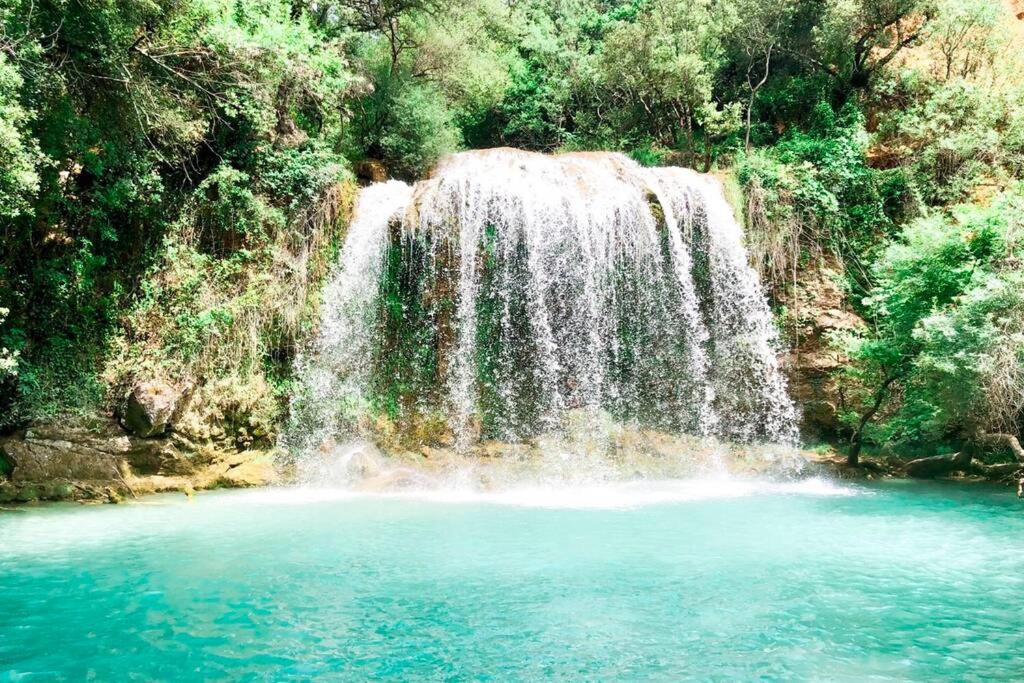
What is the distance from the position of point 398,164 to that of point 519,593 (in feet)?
43.0

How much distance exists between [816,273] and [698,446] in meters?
4.30

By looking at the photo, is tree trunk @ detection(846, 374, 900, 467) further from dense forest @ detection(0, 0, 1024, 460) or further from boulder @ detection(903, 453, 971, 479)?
boulder @ detection(903, 453, 971, 479)

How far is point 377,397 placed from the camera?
1273 cm

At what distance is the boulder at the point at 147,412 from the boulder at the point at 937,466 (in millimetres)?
11920

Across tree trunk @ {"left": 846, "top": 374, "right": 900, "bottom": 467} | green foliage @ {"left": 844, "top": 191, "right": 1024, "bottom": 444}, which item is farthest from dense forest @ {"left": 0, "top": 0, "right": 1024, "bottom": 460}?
tree trunk @ {"left": 846, "top": 374, "right": 900, "bottom": 467}

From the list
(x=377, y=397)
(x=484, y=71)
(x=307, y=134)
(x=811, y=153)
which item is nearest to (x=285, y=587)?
(x=377, y=397)

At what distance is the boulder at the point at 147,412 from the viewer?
Answer: 35.4 ft

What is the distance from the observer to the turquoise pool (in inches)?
170

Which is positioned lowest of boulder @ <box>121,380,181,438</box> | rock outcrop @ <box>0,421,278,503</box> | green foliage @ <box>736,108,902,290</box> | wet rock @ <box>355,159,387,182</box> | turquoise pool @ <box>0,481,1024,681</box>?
turquoise pool @ <box>0,481,1024,681</box>

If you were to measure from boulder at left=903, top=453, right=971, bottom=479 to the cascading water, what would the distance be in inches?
76.9

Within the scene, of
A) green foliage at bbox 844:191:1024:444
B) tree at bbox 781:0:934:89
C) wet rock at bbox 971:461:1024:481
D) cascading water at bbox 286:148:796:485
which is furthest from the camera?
tree at bbox 781:0:934:89

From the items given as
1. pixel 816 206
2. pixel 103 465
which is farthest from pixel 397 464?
pixel 816 206

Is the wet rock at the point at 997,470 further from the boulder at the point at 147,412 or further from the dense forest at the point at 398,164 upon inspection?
the boulder at the point at 147,412

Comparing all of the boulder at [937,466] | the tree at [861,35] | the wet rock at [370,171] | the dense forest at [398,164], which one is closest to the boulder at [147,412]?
the dense forest at [398,164]
